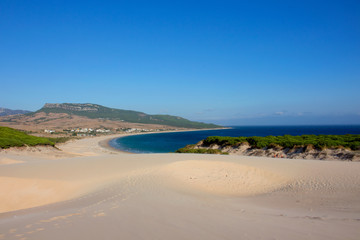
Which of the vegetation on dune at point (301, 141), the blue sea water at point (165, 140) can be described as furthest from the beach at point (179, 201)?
the blue sea water at point (165, 140)

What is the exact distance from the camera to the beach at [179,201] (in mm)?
4207

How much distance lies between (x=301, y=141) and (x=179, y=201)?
22254 mm

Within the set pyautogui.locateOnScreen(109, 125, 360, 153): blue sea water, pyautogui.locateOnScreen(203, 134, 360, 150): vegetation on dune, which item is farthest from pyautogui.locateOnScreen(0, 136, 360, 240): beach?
pyautogui.locateOnScreen(109, 125, 360, 153): blue sea water

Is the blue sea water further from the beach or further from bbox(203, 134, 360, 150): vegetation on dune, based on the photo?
the beach

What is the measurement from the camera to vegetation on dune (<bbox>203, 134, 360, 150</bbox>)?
70.7 feet

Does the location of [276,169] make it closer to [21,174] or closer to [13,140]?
[21,174]

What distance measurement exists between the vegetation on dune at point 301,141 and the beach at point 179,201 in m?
11.9

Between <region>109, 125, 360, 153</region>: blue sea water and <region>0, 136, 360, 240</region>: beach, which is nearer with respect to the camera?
<region>0, 136, 360, 240</region>: beach

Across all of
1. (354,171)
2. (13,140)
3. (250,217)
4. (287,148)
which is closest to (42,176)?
(250,217)

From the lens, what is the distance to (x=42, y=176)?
36.6ft

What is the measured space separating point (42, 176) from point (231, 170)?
400 inches

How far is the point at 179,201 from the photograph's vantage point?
6844 millimetres

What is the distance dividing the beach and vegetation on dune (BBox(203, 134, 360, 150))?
11.9 metres

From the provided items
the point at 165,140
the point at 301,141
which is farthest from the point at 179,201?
the point at 165,140
